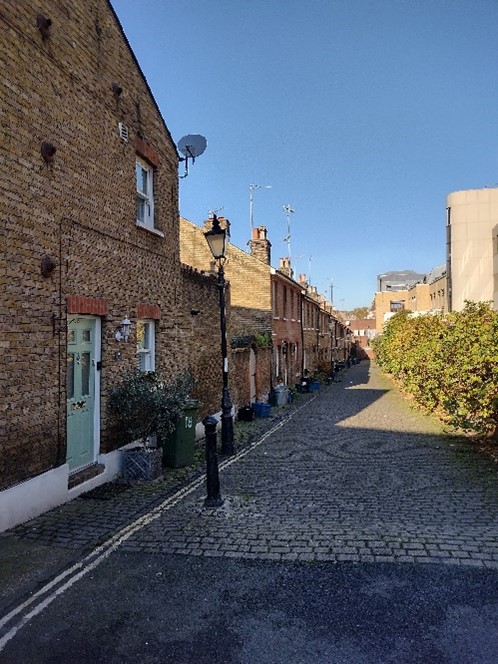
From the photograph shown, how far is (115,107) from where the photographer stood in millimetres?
9680

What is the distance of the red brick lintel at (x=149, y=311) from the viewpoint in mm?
10229

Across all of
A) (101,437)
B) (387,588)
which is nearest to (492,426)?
(387,588)

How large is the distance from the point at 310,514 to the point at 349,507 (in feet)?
2.24

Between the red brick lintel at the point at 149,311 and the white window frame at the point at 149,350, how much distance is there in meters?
0.24

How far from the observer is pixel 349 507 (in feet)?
24.4

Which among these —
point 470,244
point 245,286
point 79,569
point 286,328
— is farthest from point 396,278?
point 79,569

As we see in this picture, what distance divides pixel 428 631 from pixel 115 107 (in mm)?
9670

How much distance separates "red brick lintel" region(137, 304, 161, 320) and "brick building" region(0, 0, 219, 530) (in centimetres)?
5

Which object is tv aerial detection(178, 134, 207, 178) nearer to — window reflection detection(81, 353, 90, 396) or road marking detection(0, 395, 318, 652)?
window reflection detection(81, 353, 90, 396)

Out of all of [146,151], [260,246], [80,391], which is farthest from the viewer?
[260,246]

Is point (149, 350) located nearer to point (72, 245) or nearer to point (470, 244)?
point (72, 245)

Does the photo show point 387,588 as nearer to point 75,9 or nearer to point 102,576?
point 102,576

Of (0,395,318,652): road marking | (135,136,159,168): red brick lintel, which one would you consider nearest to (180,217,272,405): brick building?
(135,136,159,168): red brick lintel

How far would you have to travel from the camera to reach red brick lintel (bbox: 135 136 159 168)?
1048cm
